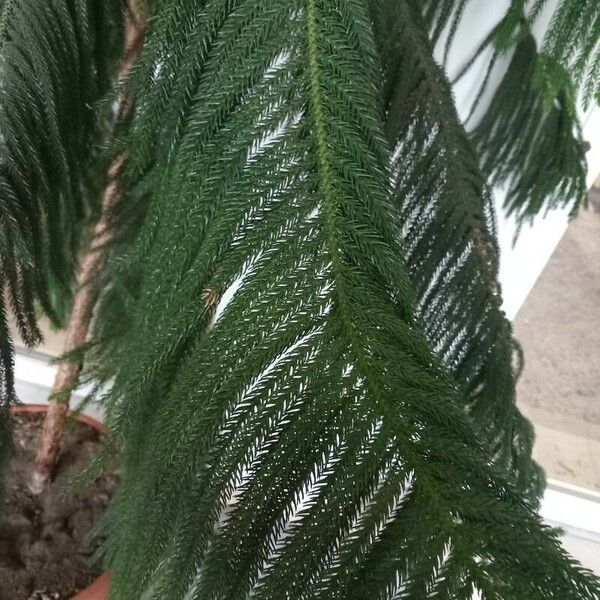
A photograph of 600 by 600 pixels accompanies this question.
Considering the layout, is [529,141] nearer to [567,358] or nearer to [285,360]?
[285,360]

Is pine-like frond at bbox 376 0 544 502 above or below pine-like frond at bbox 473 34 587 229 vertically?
below

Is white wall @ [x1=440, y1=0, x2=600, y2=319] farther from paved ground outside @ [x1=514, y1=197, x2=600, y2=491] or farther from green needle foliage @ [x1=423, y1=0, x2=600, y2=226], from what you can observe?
paved ground outside @ [x1=514, y1=197, x2=600, y2=491]

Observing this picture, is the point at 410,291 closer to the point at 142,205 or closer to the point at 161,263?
the point at 161,263

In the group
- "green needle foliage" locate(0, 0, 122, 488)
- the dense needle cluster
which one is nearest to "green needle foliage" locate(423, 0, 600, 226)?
the dense needle cluster

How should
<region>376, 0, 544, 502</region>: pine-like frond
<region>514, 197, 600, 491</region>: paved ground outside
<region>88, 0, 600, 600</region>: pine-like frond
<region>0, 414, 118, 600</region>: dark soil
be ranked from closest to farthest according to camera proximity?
<region>88, 0, 600, 600</region>: pine-like frond
<region>376, 0, 544, 502</region>: pine-like frond
<region>0, 414, 118, 600</region>: dark soil
<region>514, 197, 600, 491</region>: paved ground outside

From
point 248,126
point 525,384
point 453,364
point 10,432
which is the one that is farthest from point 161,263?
point 525,384

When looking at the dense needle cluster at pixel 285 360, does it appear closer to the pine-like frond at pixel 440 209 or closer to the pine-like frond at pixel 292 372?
the pine-like frond at pixel 292 372
